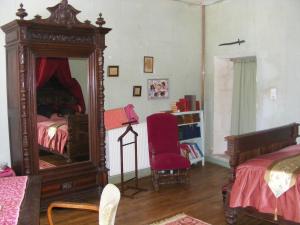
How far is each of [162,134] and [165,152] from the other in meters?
0.26

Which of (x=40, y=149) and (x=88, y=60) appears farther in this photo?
(x=88, y=60)

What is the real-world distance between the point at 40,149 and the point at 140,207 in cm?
132

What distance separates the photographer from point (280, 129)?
12.0 ft

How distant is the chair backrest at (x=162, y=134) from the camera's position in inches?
175

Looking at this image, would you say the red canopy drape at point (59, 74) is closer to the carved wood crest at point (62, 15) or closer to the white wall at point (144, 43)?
the carved wood crest at point (62, 15)

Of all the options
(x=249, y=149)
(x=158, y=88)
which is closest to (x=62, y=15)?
(x=158, y=88)

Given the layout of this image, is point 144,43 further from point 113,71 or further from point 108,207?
point 108,207

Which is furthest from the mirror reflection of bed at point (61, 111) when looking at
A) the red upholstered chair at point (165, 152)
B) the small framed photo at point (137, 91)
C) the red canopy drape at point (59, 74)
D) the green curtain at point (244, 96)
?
the green curtain at point (244, 96)

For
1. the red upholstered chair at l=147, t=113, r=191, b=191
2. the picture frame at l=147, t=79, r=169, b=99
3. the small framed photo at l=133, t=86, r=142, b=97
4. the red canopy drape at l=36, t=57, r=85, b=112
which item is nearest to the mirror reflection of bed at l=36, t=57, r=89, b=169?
the red canopy drape at l=36, t=57, r=85, b=112

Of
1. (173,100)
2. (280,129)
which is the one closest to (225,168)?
(173,100)

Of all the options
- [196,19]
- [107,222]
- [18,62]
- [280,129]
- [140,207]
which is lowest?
[140,207]

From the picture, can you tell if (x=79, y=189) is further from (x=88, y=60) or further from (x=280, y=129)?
(x=280, y=129)

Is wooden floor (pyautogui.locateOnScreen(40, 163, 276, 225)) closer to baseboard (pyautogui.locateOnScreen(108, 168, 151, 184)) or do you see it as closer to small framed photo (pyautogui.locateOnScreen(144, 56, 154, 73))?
baseboard (pyautogui.locateOnScreen(108, 168, 151, 184))

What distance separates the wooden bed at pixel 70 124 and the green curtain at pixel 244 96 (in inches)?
107
